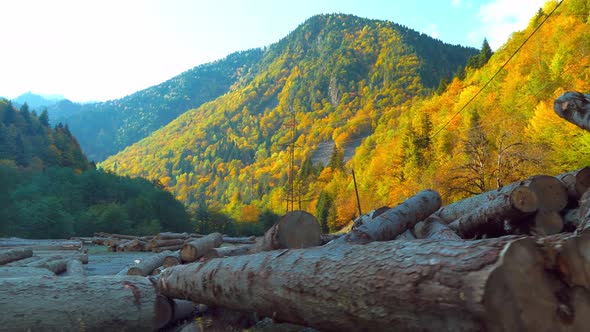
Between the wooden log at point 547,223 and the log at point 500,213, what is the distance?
196 millimetres

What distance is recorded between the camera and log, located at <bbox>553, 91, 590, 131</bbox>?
6.84 metres

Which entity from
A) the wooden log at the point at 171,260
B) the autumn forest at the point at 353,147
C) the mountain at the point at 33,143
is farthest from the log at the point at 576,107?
the mountain at the point at 33,143

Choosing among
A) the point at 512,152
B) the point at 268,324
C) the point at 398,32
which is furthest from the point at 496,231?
the point at 398,32

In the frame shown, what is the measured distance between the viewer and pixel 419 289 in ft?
6.48

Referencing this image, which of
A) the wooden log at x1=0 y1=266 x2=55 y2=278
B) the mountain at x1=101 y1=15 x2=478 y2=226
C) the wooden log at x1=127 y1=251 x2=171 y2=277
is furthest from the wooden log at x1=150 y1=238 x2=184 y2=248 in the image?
the mountain at x1=101 y1=15 x2=478 y2=226

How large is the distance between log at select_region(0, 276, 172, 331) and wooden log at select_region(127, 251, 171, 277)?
387 centimetres

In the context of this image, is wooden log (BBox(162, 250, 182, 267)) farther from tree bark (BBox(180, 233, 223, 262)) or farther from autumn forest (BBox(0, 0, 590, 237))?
autumn forest (BBox(0, 0, 590, 237))

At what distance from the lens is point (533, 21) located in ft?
201

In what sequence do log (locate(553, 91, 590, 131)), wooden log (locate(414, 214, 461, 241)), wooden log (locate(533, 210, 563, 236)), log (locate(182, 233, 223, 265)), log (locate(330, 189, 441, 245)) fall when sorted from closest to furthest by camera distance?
log (locate(330, 189, 441, 245)), wooden log (locate(533, 210, 563, 236)), wooden log (locate(414, 214, 461, 241)), log (locate(553, 91, 590, 131)), log (locate(182, 233, 223, 265))

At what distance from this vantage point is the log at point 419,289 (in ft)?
5.64

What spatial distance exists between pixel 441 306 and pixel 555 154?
27665 mm

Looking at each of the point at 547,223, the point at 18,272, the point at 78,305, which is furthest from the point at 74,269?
the point at 547,223

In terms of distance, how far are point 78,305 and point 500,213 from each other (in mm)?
6119

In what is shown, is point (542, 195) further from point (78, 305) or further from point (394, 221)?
point (78, 305)
